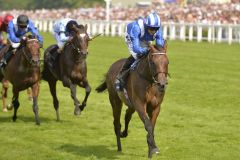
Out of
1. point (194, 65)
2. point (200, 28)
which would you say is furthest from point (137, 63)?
point (200, 28)

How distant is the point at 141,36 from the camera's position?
9.33m

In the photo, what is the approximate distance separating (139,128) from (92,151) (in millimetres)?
2121

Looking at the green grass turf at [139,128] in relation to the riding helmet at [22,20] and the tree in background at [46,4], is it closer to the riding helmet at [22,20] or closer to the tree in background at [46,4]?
the riding helmet at [22,20]

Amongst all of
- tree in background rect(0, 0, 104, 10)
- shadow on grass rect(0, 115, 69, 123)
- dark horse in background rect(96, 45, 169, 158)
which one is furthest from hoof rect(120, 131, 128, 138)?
tree in background rect(0, 0, 104, 10)

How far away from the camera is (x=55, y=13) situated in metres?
56.8

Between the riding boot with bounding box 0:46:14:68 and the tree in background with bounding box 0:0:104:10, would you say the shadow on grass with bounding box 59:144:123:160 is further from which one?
the tree in background with bounding box 0:0:104:10

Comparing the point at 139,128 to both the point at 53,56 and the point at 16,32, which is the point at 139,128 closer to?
the point at 53,56

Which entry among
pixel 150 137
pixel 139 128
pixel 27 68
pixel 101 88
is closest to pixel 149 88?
pixel 150 137

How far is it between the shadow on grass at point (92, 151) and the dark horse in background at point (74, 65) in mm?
2180

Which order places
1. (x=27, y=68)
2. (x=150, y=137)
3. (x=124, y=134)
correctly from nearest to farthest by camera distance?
1. (x=150, y=137)
2. (x=124, y=134)
3. (x=27, y=68)

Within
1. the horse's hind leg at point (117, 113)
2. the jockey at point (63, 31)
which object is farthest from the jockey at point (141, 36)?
the jockey at point (63, 31)

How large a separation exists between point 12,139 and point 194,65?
13.0 meters

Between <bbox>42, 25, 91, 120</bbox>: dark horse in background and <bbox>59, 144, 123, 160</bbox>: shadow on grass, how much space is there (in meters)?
2.18

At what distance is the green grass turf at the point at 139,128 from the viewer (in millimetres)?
9656
